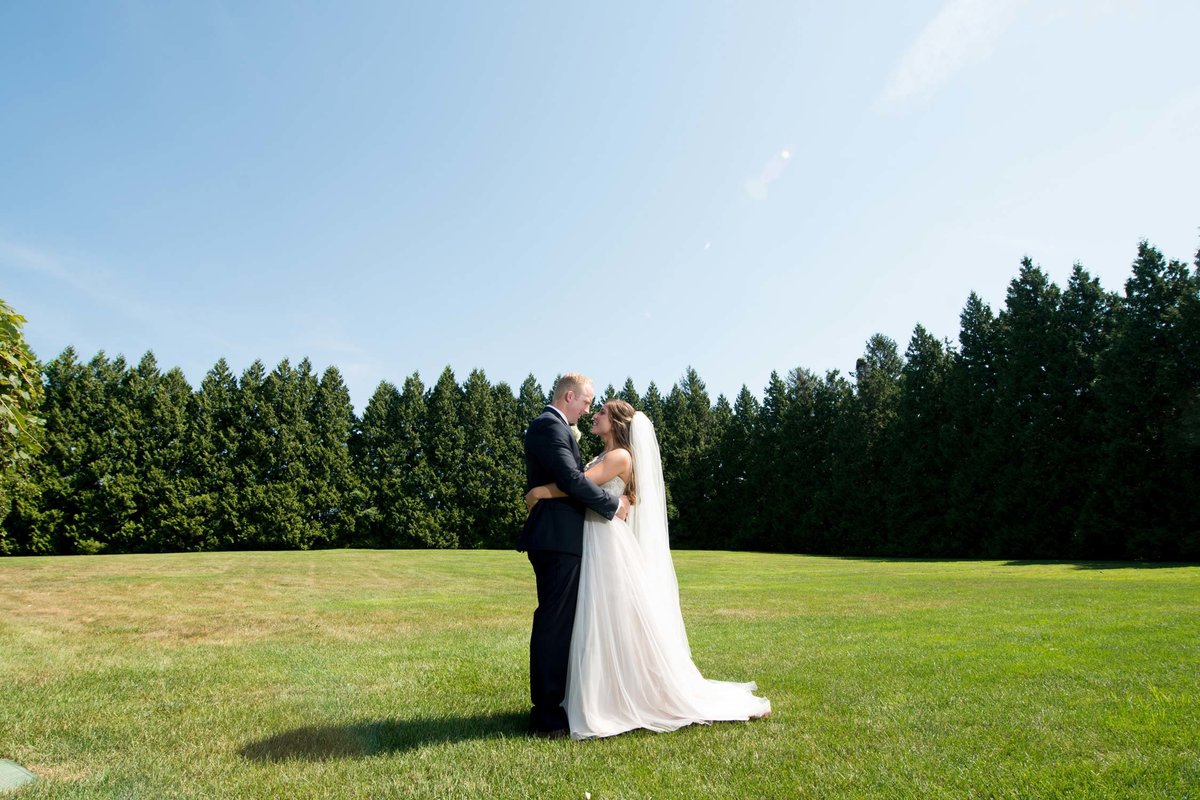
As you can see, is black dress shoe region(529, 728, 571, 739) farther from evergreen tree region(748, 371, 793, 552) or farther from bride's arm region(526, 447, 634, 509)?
A: evergreen tree region(748, 371, 793, 552)

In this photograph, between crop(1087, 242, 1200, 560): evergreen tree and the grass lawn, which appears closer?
the grass lawn

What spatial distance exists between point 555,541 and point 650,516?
1005 millimetres

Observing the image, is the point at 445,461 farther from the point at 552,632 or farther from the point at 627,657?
the point at 627,657

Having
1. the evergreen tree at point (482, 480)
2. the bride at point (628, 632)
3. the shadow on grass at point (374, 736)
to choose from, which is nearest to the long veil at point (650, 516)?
the bride at point (628, 632)

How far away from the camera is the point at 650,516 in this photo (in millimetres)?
5879

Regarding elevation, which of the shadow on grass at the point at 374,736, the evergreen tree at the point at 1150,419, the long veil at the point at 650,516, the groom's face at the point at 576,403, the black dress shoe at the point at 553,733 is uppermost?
the evergreen tree at the point at 1150,419

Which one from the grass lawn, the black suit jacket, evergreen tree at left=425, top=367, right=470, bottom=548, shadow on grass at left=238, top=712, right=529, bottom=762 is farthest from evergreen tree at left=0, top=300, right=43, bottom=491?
evergreen tree at left=425, top=367, right=470, bottom=548

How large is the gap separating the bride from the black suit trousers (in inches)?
3.1

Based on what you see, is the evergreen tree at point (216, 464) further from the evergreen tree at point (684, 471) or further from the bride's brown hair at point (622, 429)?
the bride's brown hair at point (622, 429)

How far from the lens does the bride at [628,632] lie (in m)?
5.02

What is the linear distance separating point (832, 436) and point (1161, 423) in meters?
19.8

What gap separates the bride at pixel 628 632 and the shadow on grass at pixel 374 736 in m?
0.66

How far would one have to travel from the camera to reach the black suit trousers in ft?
16.5

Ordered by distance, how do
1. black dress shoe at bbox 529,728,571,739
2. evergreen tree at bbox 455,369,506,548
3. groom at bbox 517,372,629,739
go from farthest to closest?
evergreen tree at bbox 455,369,506,548, groom at bbox 517,372,629,739, black dress shoe at bbox 529,728,571,739
